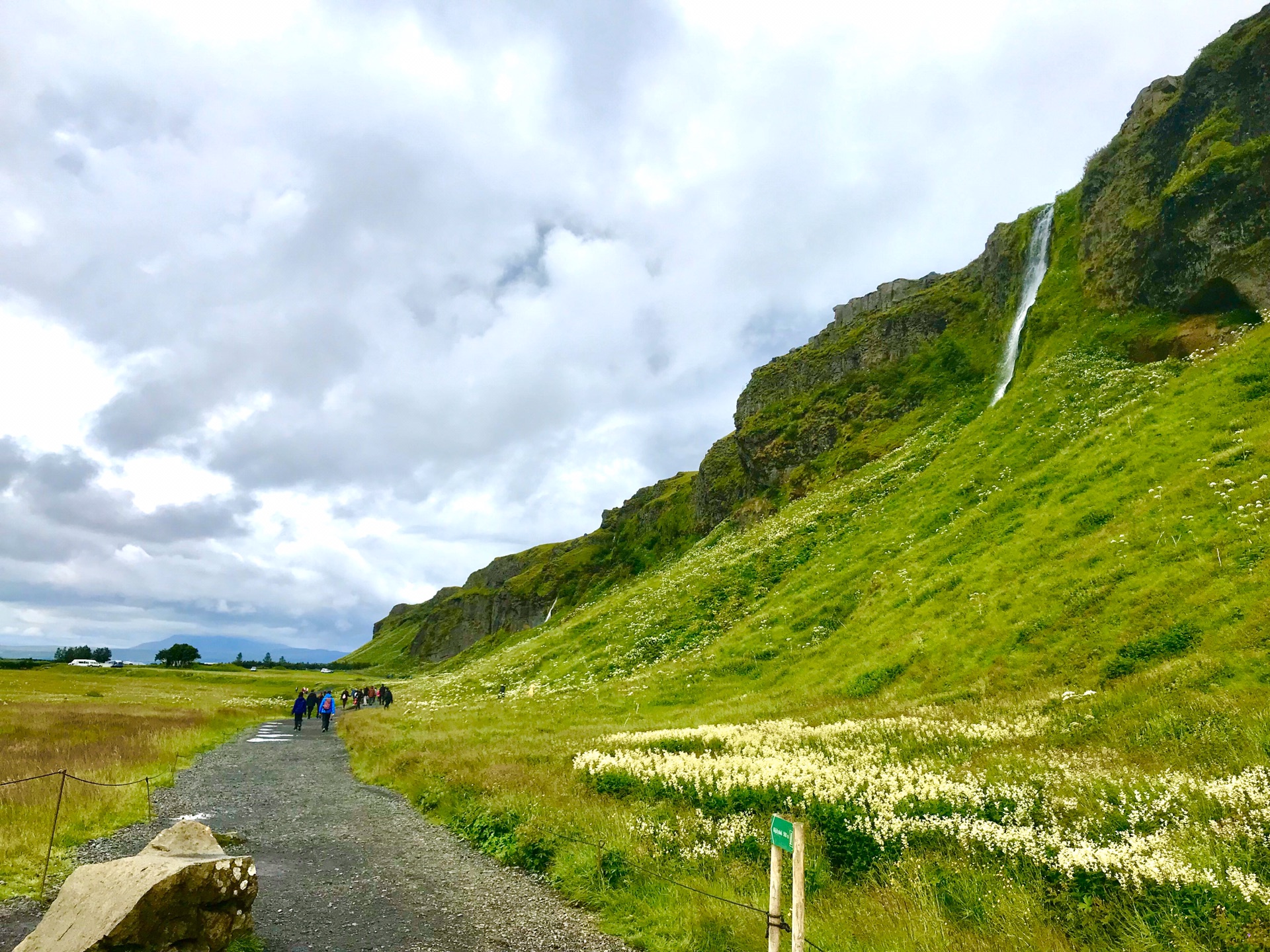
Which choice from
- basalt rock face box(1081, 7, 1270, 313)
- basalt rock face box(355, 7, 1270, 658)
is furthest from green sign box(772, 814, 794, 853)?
basalt rock face box(1081, 7, 1270, 313)

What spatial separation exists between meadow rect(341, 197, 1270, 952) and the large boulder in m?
5.12

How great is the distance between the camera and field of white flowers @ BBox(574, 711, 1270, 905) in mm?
7543

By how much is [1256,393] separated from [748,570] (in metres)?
30.1

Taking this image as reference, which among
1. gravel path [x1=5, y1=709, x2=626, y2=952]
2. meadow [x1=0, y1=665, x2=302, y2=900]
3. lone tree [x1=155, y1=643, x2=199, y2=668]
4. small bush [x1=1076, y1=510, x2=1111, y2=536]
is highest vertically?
lone tree [x1=155, y1=643, x2=199, y2=668]

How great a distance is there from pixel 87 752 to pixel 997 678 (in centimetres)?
3205

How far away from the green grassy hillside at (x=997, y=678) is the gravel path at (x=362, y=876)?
0.83m

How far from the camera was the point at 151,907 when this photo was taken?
7.63 metres

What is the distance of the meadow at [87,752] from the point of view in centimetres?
1273

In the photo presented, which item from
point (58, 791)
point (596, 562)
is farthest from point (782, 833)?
point (596, 562)

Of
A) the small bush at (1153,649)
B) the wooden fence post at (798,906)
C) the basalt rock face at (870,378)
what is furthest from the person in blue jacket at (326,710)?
the basalt rock face at (870,378)

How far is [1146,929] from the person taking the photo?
21.8ft

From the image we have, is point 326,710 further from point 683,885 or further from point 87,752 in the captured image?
point 683,885

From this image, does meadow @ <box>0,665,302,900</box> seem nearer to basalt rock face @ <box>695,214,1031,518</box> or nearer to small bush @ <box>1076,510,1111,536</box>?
small bush @ <box>1076,510,1111,536</box>

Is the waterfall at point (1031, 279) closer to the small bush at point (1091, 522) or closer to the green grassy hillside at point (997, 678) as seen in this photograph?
the green grassy hillside at point (997, 678)
